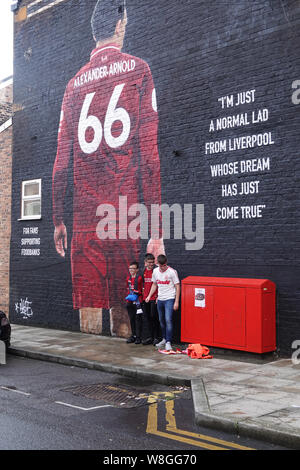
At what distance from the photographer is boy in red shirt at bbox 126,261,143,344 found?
A: 1132 centimetres

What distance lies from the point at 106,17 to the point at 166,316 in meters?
7.70

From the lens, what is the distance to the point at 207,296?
1005 cm

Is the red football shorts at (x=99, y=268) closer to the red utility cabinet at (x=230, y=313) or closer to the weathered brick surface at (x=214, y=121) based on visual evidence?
the weathered brick surface at (x=214, y=121)

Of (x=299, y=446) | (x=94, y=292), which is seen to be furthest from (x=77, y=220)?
(x=299, y=446)

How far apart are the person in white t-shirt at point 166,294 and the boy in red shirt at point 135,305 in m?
0.69

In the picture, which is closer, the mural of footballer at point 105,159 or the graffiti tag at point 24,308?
the mural of footballer at point 105,159

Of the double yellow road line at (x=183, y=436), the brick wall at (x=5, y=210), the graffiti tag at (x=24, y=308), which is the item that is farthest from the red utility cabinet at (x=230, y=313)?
the brick wall at (x=5, y=210)

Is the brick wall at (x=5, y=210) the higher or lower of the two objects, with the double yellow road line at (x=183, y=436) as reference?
higher

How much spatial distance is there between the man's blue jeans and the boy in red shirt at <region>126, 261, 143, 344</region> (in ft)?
2.19

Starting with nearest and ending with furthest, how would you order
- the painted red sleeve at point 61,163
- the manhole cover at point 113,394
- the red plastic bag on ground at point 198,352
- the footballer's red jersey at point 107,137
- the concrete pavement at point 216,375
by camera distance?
the concrete pavement at point 216,375 → the manhole cover at point 113,394 → the red plastic bag on ground at point 198,352 → the footballer's red jersey at point 107,137 → the painted red sleeve at point 61,163

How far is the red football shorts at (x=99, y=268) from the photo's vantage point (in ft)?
41.2

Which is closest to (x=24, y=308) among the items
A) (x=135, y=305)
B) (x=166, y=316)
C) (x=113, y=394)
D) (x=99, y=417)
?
(x=135, y=305)

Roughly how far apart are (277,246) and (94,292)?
524 centimetres

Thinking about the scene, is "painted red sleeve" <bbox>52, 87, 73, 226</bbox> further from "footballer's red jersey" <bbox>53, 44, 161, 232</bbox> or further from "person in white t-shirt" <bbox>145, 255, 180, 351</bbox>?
"person in white t-shirt" <bbox>145, 255, 180, 351</bbox>
